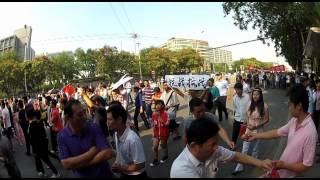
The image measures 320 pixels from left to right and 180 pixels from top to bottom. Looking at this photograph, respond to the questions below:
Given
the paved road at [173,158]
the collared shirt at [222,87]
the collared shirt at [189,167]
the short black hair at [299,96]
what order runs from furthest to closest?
1. the collared shirt at [222,87]
2. the paved road at [173,158]
3. the short black hair at [299,96]
4. the collared shirt at [189,167]

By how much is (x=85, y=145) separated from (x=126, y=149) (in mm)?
490

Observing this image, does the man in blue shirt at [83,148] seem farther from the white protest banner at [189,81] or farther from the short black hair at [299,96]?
the white protest banner at [189,81]

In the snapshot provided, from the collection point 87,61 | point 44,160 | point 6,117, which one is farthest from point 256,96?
point 87,61

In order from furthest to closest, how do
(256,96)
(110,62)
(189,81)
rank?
(110,62) < (189,81) < (256,96)

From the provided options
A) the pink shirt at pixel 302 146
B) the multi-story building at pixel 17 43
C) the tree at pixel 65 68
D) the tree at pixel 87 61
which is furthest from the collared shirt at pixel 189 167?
the multi-story building at pixel 17 43

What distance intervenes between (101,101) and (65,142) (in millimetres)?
7396

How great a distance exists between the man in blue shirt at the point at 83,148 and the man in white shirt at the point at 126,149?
25cm

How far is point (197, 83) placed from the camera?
547 inches

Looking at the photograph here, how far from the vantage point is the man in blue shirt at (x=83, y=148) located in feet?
13.2

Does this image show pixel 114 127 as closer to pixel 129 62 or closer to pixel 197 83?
pixel 197 83

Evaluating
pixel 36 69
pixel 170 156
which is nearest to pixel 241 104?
pixel 170 156

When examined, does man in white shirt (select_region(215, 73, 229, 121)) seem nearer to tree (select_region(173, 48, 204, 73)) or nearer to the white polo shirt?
the white polo shirt

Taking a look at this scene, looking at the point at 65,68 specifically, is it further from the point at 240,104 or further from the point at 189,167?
the point at 189,167

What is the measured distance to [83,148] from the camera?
411cm
